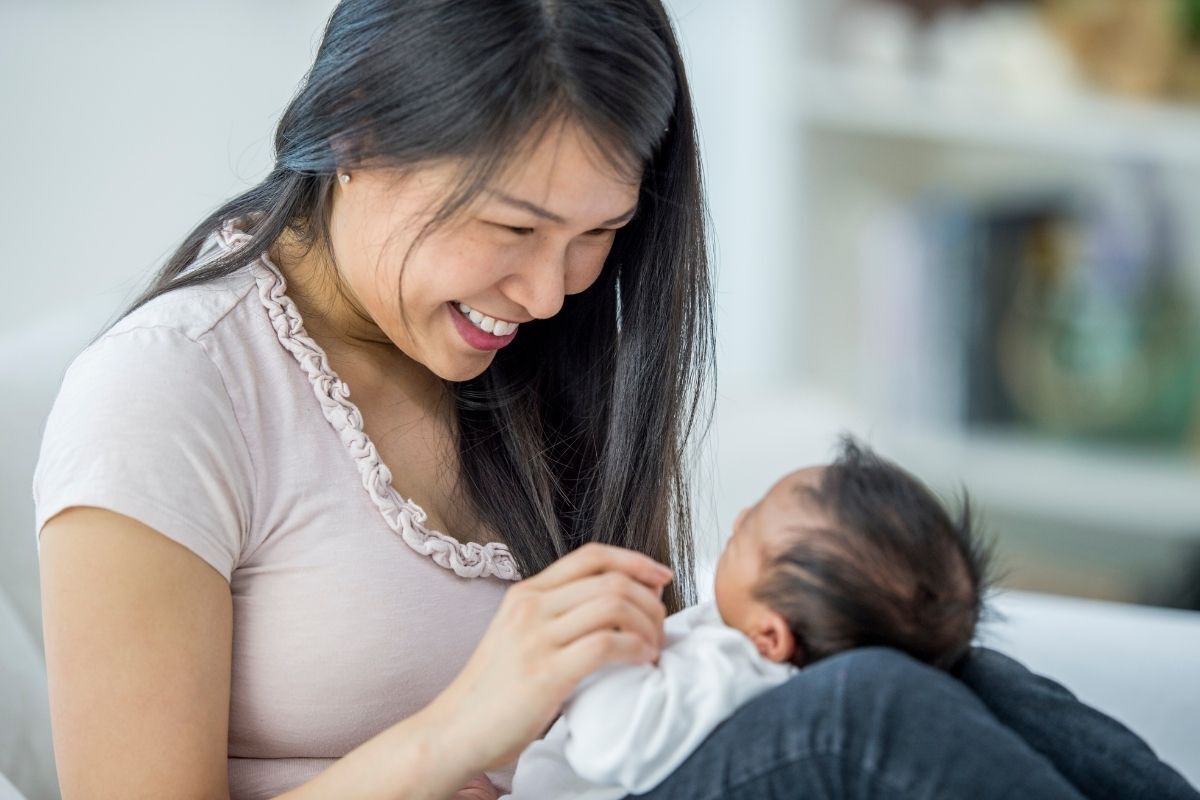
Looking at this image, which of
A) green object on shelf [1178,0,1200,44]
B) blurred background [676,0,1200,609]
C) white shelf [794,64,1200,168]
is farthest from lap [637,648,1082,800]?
green object on shelf [1178,0,1200,44]

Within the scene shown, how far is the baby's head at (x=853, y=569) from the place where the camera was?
0.79 m

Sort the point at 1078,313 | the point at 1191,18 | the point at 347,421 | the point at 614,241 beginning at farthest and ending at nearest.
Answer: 1. the point at 1078,313
2. the point at 1191,18
3. the point at 614,241
4. the point at 347,421

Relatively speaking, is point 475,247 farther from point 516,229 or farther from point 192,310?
point 192,310

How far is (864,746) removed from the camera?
717 mm

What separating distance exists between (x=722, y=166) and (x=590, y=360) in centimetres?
122

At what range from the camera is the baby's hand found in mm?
946

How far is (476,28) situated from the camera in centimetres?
84

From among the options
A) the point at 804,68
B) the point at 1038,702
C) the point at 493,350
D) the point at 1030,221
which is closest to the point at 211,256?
the point at 493,350

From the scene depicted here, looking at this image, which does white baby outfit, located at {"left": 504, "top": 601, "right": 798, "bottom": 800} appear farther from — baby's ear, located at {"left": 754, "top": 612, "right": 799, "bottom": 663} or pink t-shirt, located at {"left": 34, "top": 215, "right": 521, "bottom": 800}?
pink t-shirt, located at {"left": 34, "top": 215, "right": 521, "bottom": 800}

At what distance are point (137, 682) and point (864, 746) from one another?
1.37 feet

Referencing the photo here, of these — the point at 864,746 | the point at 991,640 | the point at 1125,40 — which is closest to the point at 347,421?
the point at 864,746

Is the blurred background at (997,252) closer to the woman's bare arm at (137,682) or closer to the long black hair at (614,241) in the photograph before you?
the long black hair at (614,241)

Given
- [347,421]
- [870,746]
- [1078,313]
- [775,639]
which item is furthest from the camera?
[1078,313]

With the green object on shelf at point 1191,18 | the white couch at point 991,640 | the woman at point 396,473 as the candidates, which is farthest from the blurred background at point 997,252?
the woman at point 396,473
